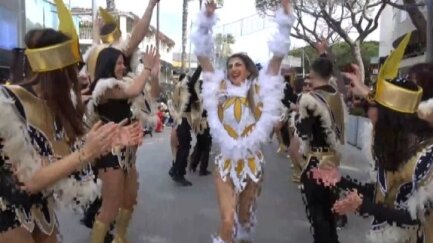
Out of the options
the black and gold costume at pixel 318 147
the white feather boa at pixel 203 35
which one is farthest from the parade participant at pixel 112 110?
the black and gold costume at pixel 318 147

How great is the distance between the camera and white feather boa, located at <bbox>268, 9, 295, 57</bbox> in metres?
5.54

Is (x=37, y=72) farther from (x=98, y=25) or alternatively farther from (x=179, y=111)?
(x=179, y=111)

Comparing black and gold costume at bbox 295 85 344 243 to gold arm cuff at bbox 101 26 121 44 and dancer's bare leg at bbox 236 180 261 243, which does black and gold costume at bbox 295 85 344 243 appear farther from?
gold arm cuff at bbox 101 26 121 44

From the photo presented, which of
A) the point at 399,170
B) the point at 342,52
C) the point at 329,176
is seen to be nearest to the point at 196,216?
the point at 329,176

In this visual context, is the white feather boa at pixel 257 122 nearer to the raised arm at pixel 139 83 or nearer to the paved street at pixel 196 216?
the raised arm at pixel 139 83

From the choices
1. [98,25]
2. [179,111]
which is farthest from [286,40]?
[179,111]

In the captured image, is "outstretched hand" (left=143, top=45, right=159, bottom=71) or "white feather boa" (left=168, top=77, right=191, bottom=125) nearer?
"outstretched hand" (left=143, top=45, right=159, bottom=71)

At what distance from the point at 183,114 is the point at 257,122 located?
5.75 meters

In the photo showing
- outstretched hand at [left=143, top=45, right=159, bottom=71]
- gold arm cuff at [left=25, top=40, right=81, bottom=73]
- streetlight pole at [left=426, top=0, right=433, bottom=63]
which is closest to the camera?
gold arm cuff at [left=25, top=40, right=81, bottom=73]

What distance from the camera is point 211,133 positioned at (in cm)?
568

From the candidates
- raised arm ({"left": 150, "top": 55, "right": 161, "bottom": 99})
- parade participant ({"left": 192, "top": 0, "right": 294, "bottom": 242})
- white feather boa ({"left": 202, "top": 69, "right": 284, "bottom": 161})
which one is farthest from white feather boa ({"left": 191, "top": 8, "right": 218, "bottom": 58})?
raised arm ({"left": 150, "top": 55, "right": 161, "bottom": 99})

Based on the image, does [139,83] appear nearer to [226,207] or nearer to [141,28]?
[141,28]

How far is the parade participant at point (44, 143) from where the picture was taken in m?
2.70

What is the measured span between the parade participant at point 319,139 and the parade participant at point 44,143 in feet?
9.99
